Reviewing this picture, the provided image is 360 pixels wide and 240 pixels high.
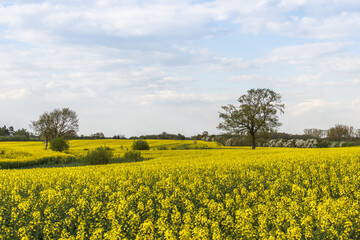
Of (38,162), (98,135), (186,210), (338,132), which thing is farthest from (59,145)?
(338,132)

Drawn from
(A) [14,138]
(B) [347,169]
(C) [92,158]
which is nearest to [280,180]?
(B) [347,169]

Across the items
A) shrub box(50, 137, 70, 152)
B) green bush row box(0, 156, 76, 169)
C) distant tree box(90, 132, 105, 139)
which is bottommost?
green bush row box(0, 156, 76, 169)

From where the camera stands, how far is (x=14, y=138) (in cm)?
Result: 9619

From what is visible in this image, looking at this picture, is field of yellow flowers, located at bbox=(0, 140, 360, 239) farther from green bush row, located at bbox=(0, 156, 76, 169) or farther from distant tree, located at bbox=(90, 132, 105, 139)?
distant tree, located at bbox=(90, 132, 105, 139)

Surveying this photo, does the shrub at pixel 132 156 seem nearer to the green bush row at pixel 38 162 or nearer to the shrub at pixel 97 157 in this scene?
the shrub at pixel 97 157

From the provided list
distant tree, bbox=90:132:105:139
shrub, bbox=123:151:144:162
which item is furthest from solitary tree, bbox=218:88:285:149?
distant tree, bbox=90:132:105:139

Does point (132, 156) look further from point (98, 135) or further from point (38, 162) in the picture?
point (98, 135)

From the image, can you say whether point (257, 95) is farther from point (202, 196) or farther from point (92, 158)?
point (202, 196)

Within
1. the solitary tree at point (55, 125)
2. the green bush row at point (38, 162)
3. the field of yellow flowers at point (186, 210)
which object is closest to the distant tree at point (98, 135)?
the solitary tree at point (55, 125)

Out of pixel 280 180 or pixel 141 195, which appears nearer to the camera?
pixel 141 195

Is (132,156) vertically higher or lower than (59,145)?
lower

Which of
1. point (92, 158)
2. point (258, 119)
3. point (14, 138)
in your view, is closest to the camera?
point (92, 158)

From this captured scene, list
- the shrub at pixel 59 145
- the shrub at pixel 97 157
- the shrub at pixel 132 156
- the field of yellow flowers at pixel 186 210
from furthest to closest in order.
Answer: the shrub at pixel 59 145
the shrub at pixel 132 156
the shrub at pixel 97 157
the field of yellow flowers at pixel 186 210

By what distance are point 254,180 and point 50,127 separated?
189ft
